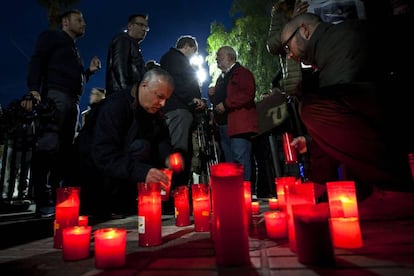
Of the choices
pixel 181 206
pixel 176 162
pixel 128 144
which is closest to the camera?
pixel 181 206

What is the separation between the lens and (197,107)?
4488 mm

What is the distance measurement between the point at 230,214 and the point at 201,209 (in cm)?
118

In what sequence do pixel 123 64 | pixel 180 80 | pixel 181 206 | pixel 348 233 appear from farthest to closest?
pixel 180 80
pixel 123 64
pixel 181 206
pixel 348 233

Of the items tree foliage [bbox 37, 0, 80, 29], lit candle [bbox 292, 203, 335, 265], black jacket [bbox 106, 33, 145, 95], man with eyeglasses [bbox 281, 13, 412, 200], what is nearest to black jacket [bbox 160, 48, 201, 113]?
black jacket [bbox 106, 33, 145, 95]

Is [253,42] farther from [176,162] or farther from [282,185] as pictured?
[282,185]

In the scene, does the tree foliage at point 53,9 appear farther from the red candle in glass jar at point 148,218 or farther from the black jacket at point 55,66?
the red candle in glass jar at point 148,218

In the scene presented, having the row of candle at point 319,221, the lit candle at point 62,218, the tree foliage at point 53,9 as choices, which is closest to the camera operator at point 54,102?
the lit candle at point 62,218

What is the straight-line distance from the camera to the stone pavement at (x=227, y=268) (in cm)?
122

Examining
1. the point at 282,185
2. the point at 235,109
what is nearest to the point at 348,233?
the point at 282,185

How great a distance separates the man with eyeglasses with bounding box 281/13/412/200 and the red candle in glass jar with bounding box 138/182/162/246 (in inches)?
54.3

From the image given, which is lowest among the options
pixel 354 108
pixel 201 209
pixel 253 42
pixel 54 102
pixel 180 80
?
pixel 201 209

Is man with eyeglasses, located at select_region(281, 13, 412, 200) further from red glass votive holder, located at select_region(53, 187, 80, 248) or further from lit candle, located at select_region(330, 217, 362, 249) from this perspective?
red glass votive holder, located at select_region(53, 187, 80, 248)

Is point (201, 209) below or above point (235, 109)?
below

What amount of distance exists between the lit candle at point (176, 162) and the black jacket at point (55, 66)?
165 cm
